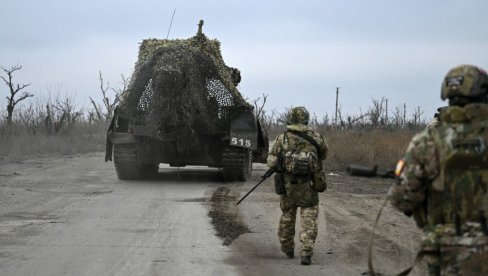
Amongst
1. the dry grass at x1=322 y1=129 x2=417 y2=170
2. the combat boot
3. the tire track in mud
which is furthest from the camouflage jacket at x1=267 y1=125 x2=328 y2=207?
the dry grass at x1=322 y1=129 x2=417 y2=170

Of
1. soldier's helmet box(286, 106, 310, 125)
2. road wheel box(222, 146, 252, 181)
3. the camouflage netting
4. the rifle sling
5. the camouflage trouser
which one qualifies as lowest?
the camouflage trouser

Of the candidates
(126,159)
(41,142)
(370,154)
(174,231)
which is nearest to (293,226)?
(174,231)

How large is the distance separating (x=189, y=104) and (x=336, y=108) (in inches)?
1809

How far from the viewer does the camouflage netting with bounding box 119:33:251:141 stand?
15383 millimetres

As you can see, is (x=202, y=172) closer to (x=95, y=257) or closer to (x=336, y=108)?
(x=95, y=257)

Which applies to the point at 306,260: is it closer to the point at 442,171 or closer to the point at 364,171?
the point at 364,171

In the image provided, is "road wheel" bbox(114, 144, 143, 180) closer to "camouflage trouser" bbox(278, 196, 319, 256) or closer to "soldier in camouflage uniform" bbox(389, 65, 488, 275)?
"camouflage trouser" bbox(278, 196, 319, 256)

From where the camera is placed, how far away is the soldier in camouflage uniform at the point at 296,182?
7.44 meters

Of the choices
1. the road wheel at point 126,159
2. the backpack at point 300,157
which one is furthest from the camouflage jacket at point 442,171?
the road wheel at point 126,159

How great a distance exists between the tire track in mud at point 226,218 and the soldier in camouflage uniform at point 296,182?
1097 mm

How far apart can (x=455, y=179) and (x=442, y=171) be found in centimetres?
8

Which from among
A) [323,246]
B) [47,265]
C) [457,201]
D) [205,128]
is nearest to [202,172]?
[205,128]

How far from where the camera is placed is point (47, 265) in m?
6.98

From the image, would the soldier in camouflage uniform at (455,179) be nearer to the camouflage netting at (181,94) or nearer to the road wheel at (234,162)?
the camouflage netting at (181,94)
